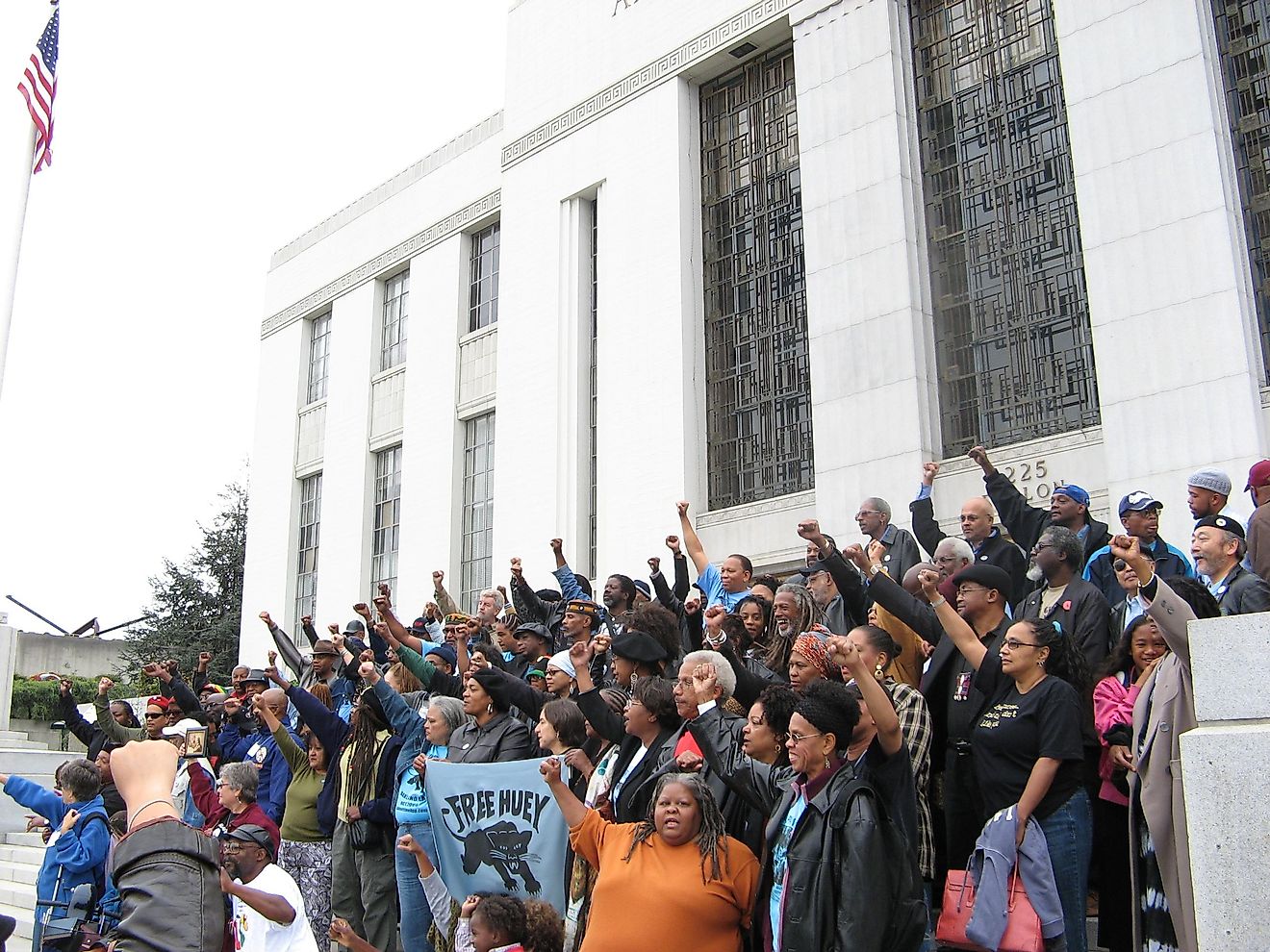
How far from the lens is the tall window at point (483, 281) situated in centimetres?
2205

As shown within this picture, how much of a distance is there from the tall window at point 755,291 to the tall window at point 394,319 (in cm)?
835

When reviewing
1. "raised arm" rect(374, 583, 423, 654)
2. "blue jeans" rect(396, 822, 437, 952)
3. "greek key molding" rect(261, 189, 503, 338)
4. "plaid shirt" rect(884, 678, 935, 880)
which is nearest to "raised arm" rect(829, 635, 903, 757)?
"plaid shirt" rect(884, 678, 935, 880)

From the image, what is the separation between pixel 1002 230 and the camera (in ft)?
46.5

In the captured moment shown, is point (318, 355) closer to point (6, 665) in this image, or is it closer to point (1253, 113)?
point (6, 665)

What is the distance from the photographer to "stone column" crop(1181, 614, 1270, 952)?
3963mm

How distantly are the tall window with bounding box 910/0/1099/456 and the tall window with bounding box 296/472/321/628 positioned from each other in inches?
589

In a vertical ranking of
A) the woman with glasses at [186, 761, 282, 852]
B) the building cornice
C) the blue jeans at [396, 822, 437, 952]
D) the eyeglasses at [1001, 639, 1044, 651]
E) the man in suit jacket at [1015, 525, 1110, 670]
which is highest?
the building cornice

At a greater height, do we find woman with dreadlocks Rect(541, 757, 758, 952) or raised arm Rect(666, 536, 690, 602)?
raised arm Rect(666, 536, 690, 602)

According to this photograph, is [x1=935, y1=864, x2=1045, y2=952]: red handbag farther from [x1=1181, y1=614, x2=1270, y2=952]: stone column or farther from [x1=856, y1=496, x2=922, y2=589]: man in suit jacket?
[x1=856, y1=496, x2=922, y2=589]: man in suit jacket

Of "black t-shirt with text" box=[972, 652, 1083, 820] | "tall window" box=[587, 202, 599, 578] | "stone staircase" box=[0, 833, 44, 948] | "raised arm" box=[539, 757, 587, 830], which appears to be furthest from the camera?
"tall window" box=[587, 202, 599, 578]

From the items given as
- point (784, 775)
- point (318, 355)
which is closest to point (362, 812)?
point (784, 775)

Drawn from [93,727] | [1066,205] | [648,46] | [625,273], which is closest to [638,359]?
[625,273]

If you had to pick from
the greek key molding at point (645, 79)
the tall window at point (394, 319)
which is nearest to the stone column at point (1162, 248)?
the greek key molding at point (645, 79)

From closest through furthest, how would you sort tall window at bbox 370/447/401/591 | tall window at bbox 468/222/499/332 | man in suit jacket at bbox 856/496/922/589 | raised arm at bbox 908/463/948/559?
man in suit jacket at bbox 856/496/922/589, raised arm at bbox 908/463/948/559, tall window at bbox 468/222/499/332, tall window at bbox 370/447/401/591
